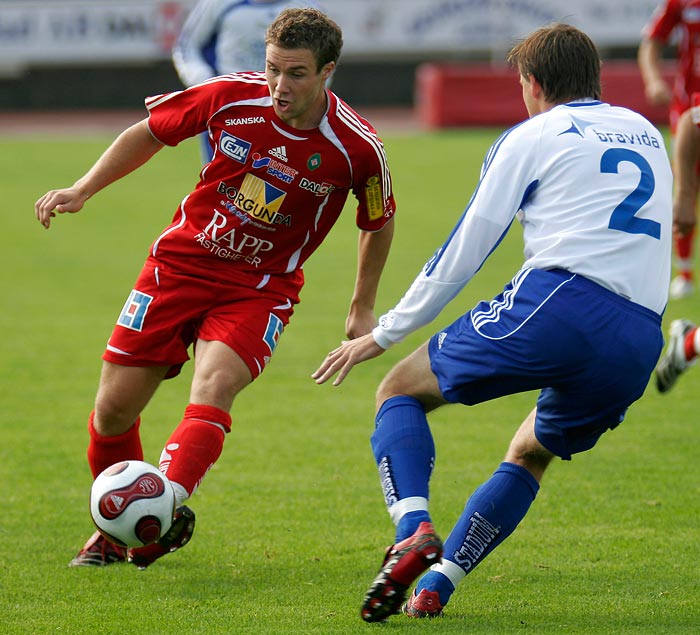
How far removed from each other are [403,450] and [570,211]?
2.92 ft

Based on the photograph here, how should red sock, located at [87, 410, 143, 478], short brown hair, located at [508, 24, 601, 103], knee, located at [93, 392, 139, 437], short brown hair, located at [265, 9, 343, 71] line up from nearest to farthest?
short brown hair, located at [508, 24, 601, 103], short brown hair, located at [265, 9, 343, 71], knee, located at [93, 392, 139, 437], red sock, located at [87, 410, 143, 478]

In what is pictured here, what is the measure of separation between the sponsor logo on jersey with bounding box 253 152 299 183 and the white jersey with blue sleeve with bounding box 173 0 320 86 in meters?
3.43

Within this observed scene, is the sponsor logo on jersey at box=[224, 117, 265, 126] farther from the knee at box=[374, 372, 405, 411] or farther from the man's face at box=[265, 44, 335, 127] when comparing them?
the knee at box=[374, 372, 405, 411]

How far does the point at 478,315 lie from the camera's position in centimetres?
359

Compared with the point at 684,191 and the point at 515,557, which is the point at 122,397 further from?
the point at 684,191

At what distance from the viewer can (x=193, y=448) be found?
3973 millimetres

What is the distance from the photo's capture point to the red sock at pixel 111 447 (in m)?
4.51

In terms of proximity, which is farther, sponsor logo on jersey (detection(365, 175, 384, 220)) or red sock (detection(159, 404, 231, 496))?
sponsor logo on jersey (detection(365, 175, 384, 220))

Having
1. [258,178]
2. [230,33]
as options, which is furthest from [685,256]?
[258,178]

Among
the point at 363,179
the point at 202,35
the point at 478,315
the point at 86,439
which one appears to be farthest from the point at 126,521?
the point at 202,35

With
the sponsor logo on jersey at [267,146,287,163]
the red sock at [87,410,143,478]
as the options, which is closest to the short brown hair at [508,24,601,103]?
the sponsor logo on jersey at [267,146,287,163]

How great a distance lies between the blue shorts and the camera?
344cm

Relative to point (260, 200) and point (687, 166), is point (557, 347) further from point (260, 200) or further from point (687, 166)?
point (687, 166)

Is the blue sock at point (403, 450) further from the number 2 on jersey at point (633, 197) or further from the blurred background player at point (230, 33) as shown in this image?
the blurred background player at point (230, 33)
